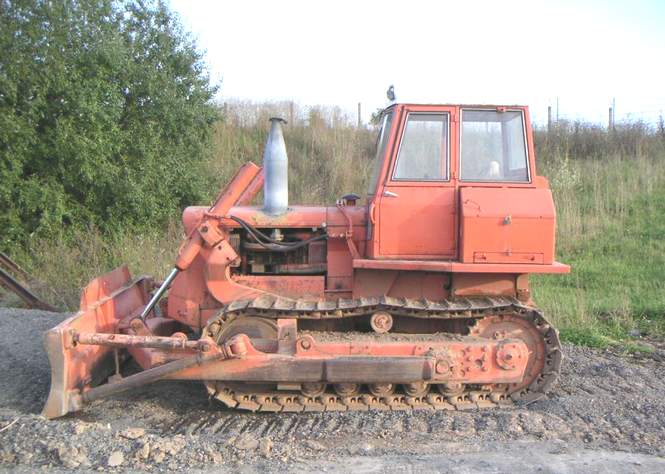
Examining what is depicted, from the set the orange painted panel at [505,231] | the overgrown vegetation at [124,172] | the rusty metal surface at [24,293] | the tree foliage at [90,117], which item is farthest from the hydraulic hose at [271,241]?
the tree foliage at [90,117]

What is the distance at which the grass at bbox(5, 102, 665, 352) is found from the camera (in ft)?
30.6

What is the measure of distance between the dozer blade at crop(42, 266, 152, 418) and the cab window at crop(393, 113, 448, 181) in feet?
9.78

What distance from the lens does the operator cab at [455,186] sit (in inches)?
213

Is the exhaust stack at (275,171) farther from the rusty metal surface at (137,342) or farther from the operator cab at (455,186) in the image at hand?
the rusty metal surface at (137,342)

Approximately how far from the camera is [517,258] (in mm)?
5434

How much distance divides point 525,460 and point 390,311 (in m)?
1.63

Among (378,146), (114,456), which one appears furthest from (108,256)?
(114,456)

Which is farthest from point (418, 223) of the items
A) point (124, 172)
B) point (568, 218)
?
point (124, 172)

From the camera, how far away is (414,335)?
18.0ft

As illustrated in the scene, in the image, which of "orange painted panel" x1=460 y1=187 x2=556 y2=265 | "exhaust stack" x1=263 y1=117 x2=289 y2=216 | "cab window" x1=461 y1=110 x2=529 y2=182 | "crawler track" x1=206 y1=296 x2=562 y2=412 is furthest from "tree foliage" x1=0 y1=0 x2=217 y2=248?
"orange painted panel" x1=460 y1=187 x2=556 y2=265

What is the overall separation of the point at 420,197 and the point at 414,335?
3.94 ft

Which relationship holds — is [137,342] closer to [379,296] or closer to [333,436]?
[333,436]

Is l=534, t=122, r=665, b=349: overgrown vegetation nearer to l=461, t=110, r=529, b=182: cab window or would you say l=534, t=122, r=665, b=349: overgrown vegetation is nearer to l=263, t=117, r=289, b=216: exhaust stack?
l=461, t=110, r=529, b=182: cab window

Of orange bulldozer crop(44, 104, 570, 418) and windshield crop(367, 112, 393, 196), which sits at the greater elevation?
windshield crop(367, 112, 393, 196)
